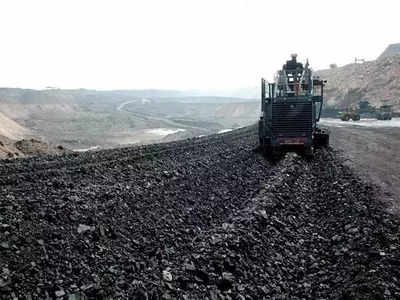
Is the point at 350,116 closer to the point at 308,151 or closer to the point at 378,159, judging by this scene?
the point at 378,159

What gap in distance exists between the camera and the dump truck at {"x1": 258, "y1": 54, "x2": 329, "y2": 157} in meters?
17.5

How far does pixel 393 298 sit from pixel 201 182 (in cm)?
880

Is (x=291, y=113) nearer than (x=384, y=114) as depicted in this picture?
Yes

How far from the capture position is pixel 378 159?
1855 cm

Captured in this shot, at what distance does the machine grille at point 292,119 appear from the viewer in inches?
687

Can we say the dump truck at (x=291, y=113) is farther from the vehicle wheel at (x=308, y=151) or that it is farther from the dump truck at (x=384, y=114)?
the dump truck at (x=384, y=114)

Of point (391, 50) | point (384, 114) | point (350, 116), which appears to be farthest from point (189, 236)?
point (391, 50)

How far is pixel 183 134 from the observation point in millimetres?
52000

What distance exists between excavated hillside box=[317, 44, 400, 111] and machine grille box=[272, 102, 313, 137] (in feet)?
158

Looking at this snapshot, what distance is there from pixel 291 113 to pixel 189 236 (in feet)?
32.0

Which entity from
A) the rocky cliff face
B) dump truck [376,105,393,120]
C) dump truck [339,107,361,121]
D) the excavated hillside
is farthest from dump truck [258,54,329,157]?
the rocky cliff face

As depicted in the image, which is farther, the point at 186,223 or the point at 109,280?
the point at 186,223

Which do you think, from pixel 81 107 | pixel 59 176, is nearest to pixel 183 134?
pixel 59 176

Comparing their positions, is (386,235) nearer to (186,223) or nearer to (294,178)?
(186,223)
